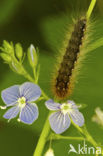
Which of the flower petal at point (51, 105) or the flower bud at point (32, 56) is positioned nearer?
the flower petal at point (51, 105)

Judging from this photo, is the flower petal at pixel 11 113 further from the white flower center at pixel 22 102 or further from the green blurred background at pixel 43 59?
the green blurred background at pixel 43 59

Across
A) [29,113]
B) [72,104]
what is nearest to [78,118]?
[72,104]

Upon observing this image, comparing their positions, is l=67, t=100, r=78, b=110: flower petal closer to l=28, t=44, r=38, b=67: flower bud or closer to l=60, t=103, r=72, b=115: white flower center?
l=60, t=103, r=72, b=115: white flower center

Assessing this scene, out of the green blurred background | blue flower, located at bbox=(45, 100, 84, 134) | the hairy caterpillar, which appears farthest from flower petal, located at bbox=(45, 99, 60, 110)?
the green blurred background

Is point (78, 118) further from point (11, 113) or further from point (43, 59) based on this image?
point (43, 59)

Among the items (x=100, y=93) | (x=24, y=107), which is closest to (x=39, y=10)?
(x=100, y=93)

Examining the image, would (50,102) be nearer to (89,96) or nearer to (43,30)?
(89,96)

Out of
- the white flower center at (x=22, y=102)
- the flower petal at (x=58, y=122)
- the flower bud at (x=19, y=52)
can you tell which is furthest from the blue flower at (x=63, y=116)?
the flower bud at (x=19, y=52)
